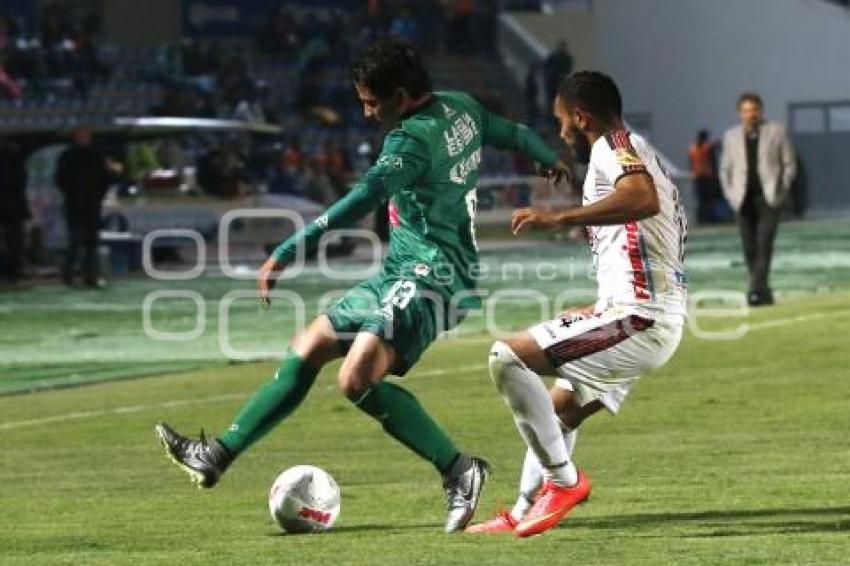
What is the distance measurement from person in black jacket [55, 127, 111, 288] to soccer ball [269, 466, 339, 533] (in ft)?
63.7

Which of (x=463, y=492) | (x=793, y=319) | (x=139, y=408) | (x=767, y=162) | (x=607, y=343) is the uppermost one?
(x=607, y=343)

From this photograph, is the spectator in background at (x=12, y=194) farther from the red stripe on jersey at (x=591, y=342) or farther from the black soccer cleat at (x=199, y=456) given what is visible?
the red stripe on jersey at (x=591, y=342)

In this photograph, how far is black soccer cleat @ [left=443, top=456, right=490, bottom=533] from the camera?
33.3 ft

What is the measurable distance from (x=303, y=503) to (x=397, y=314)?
86 cm

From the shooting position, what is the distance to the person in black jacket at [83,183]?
2952 centimetres

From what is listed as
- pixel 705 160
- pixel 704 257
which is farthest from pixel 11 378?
pixel 705 160

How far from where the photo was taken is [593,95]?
32.7ft

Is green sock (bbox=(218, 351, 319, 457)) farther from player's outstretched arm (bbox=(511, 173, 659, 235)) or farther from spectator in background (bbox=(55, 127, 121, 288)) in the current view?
spectator in background (bbox=(55, 127, 121, 288))

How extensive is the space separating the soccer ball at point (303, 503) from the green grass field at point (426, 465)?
120 mm

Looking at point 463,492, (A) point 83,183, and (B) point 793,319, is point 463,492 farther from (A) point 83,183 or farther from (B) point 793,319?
(A) point 83,183

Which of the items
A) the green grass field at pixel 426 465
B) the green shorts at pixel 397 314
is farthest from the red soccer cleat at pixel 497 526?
the green shorts at pixel 397 314

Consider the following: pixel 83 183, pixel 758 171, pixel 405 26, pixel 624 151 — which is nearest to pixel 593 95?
pixel 624 151

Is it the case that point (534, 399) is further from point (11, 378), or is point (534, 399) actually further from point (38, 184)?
point (38, 184)

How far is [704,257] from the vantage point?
34438 millimetres
